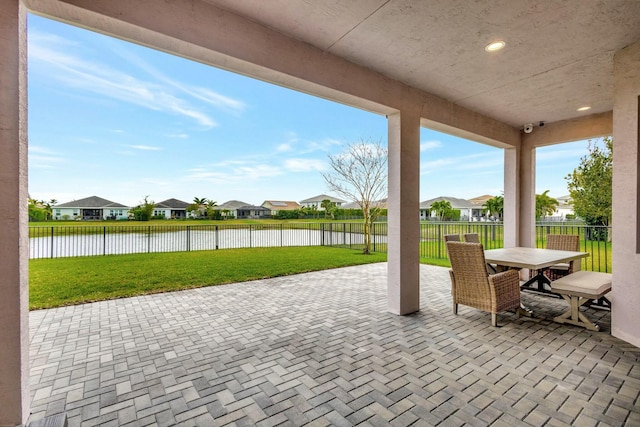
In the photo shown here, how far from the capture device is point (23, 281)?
70.2 inches

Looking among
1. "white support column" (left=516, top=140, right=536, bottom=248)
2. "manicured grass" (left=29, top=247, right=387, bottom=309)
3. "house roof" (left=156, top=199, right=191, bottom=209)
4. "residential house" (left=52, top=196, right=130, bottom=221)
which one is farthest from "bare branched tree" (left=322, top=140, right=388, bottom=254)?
"house roof" (left=156, top=199, right=191, bottom=209)

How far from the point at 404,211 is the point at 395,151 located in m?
0.84

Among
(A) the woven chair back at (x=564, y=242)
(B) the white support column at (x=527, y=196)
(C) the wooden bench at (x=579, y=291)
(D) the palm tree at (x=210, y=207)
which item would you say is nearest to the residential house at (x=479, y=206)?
(D) the palm tree at (x=210, y=207)

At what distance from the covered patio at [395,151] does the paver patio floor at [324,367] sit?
0.08ft

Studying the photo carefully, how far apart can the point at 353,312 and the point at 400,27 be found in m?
3.43

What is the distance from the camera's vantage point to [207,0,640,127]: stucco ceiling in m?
2.39

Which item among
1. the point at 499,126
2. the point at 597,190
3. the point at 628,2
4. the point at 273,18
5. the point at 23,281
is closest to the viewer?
the point at 23,281

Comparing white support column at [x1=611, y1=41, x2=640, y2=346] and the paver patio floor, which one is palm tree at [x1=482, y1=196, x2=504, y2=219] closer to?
the paver patio floor

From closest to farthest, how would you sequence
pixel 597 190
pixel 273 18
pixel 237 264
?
1. pixel 273 18
2. pixel 237 264
3. pixel 597 190

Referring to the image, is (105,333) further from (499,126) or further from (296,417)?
(499,126)

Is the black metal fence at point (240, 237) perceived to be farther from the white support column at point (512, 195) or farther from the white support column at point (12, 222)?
the white support column at point (12, 222)

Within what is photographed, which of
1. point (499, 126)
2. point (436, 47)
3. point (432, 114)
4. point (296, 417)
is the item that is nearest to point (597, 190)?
point (499, 126)

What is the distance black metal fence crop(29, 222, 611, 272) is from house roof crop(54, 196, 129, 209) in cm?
1065

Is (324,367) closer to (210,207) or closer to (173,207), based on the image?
(210,207)
